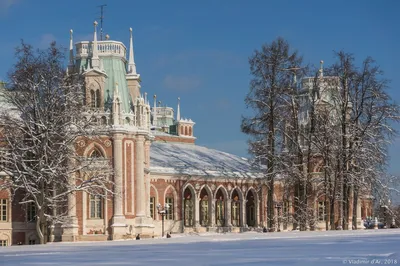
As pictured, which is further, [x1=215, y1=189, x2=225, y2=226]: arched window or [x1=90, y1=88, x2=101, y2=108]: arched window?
[x1=215, y1=189, x2=225, y2=226]: arched window

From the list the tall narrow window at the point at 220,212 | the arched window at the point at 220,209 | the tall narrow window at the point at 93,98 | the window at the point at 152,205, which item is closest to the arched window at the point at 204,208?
the arched window at the point at 220,209

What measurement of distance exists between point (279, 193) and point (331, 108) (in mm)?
16394

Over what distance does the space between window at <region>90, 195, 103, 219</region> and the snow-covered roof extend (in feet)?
27.4

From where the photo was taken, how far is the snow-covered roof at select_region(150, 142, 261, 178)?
203 ft

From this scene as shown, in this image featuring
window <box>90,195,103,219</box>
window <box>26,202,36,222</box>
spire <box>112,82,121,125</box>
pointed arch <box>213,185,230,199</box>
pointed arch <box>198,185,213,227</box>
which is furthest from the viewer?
pointed arch <box>213,185,230,199</box>

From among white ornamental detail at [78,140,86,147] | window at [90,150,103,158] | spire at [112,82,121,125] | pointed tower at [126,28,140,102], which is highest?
pointed tower at [126,28,140,102]

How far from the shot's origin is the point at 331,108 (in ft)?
173

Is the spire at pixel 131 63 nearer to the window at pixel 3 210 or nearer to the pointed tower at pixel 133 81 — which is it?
the pointed tower at pixel 133 81

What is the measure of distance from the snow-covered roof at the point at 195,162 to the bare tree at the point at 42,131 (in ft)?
49.4

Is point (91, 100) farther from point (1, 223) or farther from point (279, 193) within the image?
point (279, 193)

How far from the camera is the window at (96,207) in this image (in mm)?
50812

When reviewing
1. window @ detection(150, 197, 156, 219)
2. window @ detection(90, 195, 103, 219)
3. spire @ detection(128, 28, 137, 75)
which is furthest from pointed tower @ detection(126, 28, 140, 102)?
window @ detection(150, 197, 156, 219)

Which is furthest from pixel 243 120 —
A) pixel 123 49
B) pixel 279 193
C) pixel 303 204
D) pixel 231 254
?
pixel 231 254

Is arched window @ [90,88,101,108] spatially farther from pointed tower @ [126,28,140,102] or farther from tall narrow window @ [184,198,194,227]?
tall narrow window @ [184,198,194,227]
